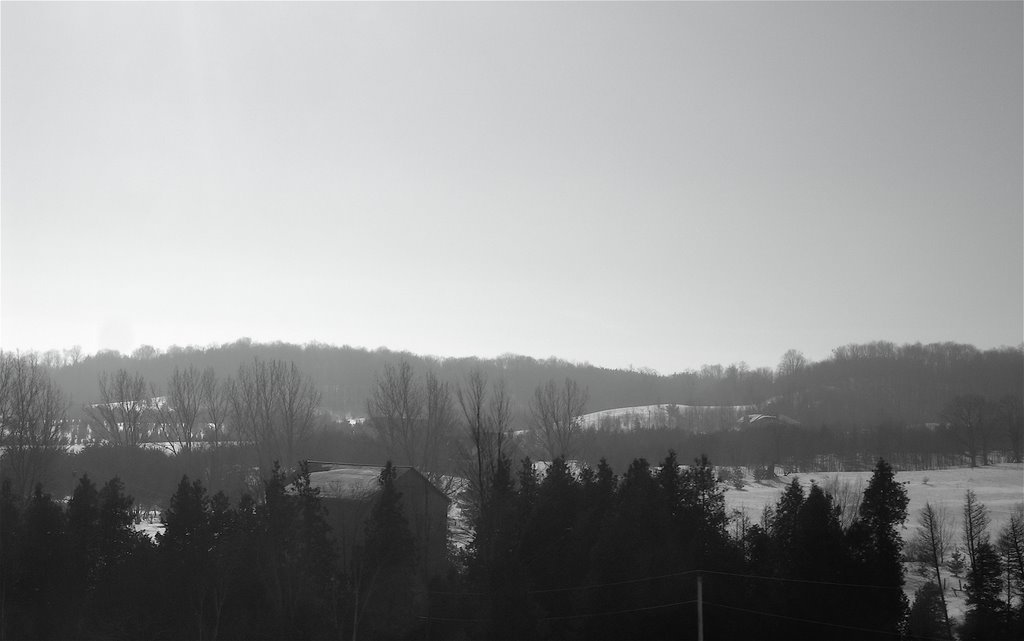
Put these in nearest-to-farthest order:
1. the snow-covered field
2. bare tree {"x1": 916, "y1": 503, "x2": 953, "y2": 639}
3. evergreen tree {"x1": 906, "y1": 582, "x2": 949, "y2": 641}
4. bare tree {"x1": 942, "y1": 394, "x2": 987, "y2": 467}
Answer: evergreen tree {"x1": 906, "y1": 582, "x2": 949, "y2": 641}
bare tree {"x1": 916, "y1": 503, "x2": 953, "y2": 639}
the snow-covered field
bare tree {"x1": 942, "y1": 394, "x2": 987, "y2": 467}

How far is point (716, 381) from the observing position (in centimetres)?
14875

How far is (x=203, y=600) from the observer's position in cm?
2761

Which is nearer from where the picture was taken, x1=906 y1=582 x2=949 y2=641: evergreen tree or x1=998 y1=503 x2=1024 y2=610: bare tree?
x1=906 y1=582 x2=949 y2=641: evergreen tree

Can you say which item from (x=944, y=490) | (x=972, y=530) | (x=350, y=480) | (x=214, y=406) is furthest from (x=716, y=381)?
(x=350, y=480)

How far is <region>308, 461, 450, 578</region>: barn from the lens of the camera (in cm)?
3291

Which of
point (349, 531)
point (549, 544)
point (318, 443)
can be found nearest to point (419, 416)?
point (318, 443)

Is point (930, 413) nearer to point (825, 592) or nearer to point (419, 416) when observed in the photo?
point (419, 416)

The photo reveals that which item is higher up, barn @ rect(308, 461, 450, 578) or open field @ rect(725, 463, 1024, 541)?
barn @ rect(308, 461, 450, 578)

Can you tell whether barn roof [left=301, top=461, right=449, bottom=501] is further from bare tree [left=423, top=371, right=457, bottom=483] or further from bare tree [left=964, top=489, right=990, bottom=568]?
bare tree [left=964, top=489, right=990, bottom=568]

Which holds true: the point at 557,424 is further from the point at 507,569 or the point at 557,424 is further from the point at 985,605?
the point at 985,605

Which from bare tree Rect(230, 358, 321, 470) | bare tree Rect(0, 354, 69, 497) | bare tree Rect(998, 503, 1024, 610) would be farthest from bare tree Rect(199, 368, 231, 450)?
bare tree Rect(998, 503, 1024, 610)

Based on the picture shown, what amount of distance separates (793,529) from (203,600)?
21.4 metres

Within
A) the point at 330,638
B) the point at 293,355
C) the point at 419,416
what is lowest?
the point at 330,638

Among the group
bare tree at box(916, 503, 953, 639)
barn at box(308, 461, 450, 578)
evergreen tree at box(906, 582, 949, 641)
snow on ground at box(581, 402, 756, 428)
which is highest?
snow on ground at box(581, 402, 756, 428)
